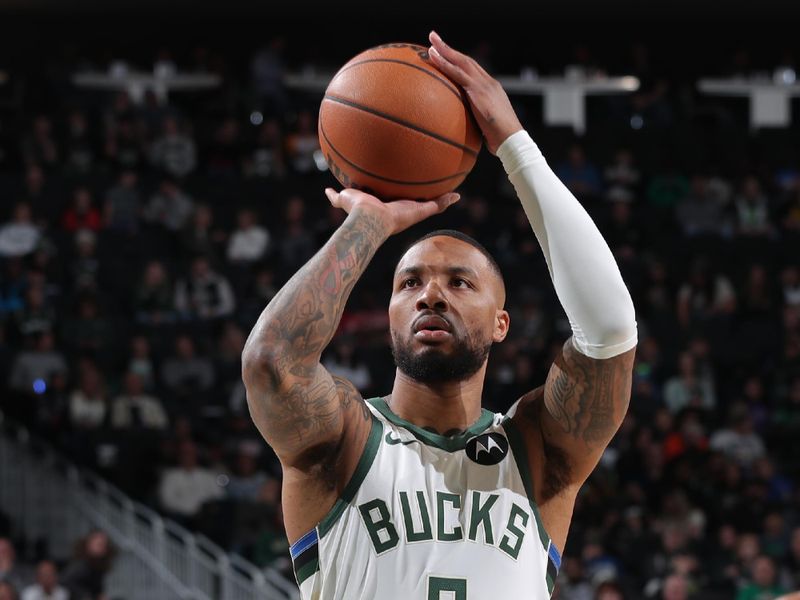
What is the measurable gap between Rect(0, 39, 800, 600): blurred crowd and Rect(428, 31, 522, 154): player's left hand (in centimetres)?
595

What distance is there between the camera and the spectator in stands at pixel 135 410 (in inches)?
402

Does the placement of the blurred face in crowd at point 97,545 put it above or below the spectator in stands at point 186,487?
below

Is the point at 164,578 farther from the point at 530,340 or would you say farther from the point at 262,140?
the point at 262,140

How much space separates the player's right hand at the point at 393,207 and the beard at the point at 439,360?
0.96ft

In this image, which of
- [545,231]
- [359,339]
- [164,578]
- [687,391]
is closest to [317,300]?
[545,231]

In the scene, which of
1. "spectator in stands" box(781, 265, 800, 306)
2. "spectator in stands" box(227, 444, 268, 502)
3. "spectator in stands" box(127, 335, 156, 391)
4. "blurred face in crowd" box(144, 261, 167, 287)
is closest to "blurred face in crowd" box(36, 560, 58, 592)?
"spectator in stands" box(227, 444, 268, 502)

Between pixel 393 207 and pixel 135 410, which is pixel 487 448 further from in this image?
pixel 135 410

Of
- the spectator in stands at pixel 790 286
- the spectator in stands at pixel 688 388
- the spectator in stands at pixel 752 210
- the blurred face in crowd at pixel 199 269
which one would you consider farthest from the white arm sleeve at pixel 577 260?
the spectator in stands at pixel 752 210

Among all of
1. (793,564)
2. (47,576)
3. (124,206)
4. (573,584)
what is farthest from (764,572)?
(124,206)

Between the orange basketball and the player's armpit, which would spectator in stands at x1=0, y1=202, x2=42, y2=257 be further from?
the player's armpit

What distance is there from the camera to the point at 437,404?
3.30 metres

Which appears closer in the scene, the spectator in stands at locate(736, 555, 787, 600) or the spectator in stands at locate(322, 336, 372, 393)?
the spectator in stands at locate(736, 555, 787, 600)

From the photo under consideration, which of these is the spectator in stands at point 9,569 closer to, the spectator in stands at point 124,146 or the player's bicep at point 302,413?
the spectator in stands at point 124,146

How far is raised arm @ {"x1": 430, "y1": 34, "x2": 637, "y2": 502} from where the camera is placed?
3.03 meters
